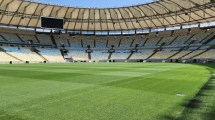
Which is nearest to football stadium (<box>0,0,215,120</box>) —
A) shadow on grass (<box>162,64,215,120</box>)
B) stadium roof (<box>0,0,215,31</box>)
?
stadium roof (<box>0,0,215,31</box>)

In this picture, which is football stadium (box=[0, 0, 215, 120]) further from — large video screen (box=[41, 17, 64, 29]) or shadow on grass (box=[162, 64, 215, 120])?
shadow on grass (box=[162, 64, 215, 120])

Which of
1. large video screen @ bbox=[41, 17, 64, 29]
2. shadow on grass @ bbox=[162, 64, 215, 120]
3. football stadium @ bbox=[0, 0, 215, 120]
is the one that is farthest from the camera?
large video screen @ bbox=[41, 17, 64, 29]

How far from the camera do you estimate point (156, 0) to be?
172 feet

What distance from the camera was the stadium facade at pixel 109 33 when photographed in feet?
190

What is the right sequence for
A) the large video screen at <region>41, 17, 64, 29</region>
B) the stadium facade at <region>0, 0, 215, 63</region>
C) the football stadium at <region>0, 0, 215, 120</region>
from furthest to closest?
the large video screen at <region>41, 17, 64, 29</region>, the stadium facade at <region>0, 0, 215, 63</region>, the football stadium at <region>0, 0, 215, 120</region>

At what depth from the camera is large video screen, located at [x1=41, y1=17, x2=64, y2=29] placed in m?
66.2

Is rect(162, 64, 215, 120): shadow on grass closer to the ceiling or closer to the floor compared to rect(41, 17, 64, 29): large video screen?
closer to the floor

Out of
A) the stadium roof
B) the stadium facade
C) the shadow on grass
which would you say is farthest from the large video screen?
the shadow on grass

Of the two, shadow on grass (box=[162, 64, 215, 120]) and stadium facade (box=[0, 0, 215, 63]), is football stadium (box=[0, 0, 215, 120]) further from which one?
shadow on grass (box=[162, 64, 215, 120])

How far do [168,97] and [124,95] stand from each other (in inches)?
66.3

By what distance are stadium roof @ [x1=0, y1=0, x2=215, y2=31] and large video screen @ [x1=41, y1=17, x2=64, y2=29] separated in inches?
46.1

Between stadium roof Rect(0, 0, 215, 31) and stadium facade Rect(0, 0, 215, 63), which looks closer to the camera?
stadium roof Rect(0, 0, 215, 31)

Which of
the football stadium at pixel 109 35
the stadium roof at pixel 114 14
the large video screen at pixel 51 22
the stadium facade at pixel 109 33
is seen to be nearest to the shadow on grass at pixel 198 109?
the football stadium at pixel 109 35

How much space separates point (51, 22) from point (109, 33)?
22.3 m
